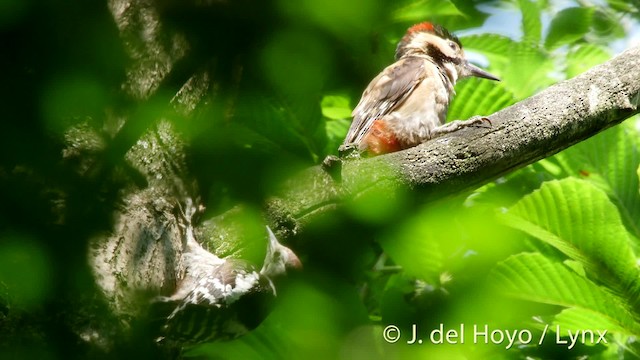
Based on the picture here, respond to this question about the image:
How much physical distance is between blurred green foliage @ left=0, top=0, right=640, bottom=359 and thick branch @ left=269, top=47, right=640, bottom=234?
11 centimetres

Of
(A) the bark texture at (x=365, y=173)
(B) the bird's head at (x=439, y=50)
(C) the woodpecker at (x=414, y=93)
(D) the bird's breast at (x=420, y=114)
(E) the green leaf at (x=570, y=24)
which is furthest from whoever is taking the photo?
(B) the bird's head at (x=439, y=50)

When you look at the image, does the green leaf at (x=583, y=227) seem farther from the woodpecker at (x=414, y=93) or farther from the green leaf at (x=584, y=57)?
the green leaf at (x=584, y=57)

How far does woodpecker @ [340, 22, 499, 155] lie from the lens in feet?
12.4

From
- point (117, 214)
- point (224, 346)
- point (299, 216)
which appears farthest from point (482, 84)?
point (117, 214)

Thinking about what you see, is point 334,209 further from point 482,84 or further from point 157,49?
point 482,84

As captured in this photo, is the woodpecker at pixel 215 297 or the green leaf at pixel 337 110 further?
the green leaf at pixel 337 110

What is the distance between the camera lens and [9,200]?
897mm

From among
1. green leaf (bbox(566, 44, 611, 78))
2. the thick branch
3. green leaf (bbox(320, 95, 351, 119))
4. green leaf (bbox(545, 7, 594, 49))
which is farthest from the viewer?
green leaf (bbox(566, 44, 611, 78))

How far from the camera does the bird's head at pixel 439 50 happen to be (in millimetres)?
4137

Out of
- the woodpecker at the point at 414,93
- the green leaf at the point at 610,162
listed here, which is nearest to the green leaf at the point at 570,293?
the green leaf at the point at 610,162

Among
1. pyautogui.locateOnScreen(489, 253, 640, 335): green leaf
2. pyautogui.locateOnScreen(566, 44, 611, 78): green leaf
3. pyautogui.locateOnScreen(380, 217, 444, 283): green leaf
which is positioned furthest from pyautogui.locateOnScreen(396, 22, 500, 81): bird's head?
pyautogui.locateOnScreen(380, 217, 444, 283): green leaf

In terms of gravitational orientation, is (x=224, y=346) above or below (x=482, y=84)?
below

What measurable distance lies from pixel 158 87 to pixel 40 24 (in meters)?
0.16

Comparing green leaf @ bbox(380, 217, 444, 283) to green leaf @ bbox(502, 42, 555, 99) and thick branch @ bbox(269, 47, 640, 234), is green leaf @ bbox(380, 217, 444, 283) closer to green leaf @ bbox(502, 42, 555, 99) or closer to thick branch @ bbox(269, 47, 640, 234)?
thick branch @ bbox(269, 47, 640, 234)
